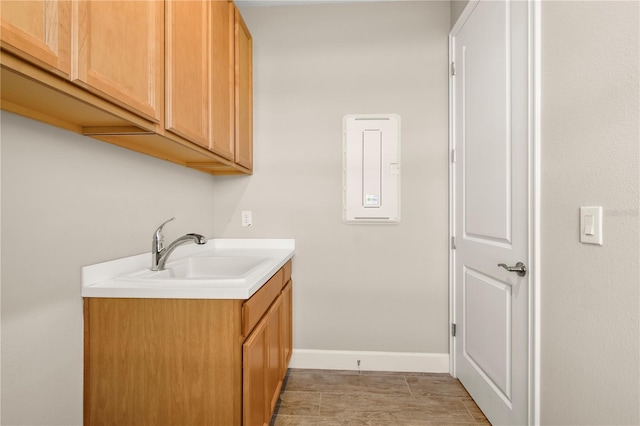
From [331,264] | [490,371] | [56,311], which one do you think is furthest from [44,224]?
[490,371]

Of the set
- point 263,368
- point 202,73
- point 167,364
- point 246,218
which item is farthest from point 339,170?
point 167,364

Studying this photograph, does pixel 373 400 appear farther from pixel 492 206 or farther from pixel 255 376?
pixel 492 206

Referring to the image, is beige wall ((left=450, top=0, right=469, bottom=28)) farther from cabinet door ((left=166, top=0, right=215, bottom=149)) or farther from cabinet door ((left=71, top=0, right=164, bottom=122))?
cabinet door ((left=71, top=0, right=164, bottom=122))

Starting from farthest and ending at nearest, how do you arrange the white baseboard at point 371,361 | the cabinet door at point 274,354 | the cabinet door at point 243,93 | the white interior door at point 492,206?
1. the white baseboard at point 371,361
2. the cabinet door at point 243,93
3. the cabinet door at point 274,354
4. the white interior door at point 492,206

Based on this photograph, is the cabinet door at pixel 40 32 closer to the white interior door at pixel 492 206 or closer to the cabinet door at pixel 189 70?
the cabinet door at pixel 189 70

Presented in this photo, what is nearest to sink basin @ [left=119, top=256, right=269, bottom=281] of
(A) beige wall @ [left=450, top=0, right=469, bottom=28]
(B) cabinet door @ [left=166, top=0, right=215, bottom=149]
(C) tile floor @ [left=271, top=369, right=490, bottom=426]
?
(B) cabinet door @ [left=166, top=0, right=215, bottom=149]

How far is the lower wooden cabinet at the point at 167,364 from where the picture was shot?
3.58ft

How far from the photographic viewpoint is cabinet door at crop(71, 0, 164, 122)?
0.77 meters

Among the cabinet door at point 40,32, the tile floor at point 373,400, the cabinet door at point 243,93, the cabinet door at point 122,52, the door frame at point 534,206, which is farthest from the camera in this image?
the cabinet door at point 243,93

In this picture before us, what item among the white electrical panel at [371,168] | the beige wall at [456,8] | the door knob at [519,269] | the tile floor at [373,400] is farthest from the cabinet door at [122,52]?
the beige wall at [456,8]

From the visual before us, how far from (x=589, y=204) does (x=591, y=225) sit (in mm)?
72

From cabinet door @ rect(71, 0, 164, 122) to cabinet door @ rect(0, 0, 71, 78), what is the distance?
28 mm

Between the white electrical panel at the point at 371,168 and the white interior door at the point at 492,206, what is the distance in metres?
0.43

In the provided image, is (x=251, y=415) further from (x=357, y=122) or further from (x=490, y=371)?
(x=357, y=122)
